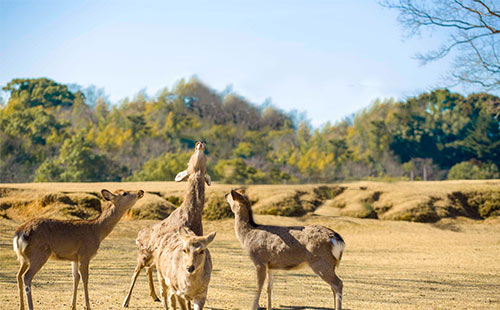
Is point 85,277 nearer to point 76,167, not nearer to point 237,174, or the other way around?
point 237,174

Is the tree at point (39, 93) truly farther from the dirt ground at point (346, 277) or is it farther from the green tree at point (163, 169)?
the dirt ground at point (346, 277)

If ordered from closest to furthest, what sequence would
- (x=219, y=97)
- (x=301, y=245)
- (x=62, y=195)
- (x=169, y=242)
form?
1. (x=169, y=242)
2. (x=301, y=245)
3. (x=62, y=195)
4. (x=219, y=97)

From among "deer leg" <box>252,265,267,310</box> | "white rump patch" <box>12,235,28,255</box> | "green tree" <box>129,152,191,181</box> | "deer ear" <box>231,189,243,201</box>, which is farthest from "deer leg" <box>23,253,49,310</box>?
"green tree" <box>129,152,191,181</box>

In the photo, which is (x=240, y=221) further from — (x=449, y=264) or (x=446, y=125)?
(x=446, y=125)

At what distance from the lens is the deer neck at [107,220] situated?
7883 millimetres

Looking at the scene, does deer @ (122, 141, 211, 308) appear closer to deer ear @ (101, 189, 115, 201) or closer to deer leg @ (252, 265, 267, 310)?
deer ear @ (101, 189, 115, 201)

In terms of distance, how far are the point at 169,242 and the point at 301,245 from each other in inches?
83.6

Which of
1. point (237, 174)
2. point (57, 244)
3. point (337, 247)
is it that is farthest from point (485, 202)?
point (57, 244)

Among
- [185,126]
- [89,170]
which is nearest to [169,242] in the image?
[89,170]

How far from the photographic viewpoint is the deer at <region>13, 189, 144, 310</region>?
7.06 metres

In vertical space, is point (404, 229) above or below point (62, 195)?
below

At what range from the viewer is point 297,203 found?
24250 mm

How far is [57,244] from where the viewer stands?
7.28m

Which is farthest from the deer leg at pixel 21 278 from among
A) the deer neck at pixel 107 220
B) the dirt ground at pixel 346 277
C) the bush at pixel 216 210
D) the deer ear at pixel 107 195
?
the bush at pixel 216 210
